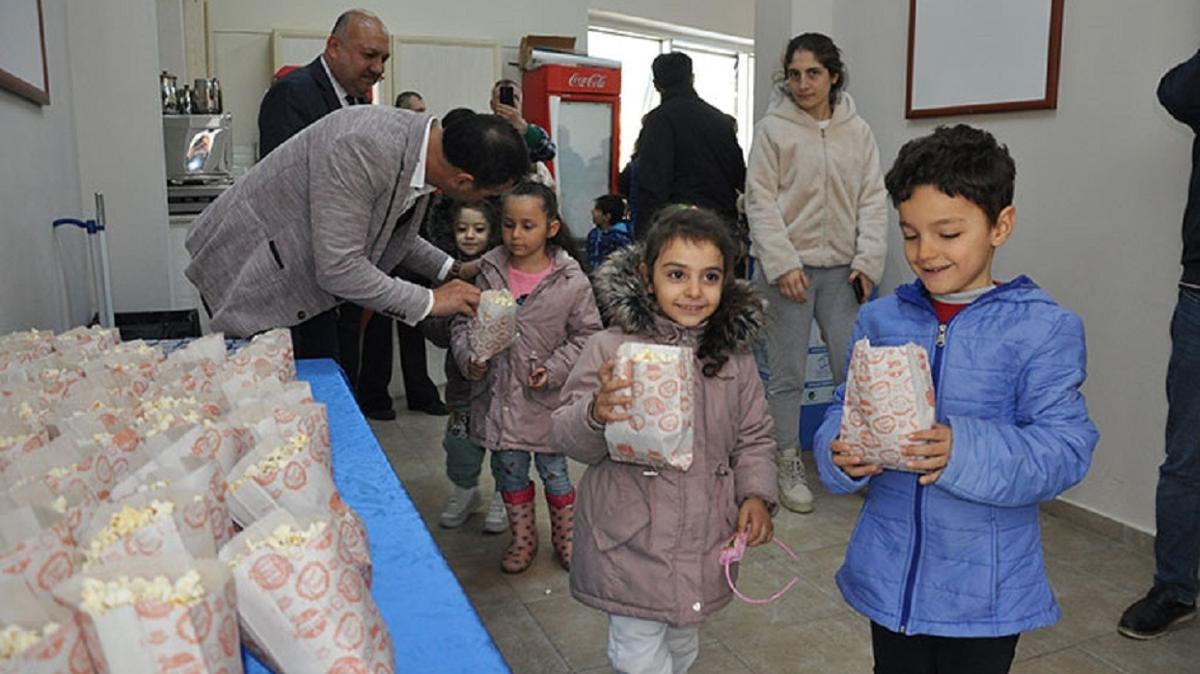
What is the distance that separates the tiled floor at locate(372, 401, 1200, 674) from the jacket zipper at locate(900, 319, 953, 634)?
32.9 inches

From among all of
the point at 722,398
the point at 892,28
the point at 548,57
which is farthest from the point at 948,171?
the point at 548,57

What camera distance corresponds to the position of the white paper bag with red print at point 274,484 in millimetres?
826

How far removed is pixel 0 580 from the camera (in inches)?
23.9

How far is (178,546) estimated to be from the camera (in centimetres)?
67

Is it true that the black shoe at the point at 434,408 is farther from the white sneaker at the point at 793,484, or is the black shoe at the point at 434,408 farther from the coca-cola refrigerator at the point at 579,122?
the coca-cola refrigerator at the point at 579,122

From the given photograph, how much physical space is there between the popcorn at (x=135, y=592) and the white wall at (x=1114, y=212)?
9.41 ft

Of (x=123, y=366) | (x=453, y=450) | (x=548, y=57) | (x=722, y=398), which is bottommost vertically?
(x=453, y=450)

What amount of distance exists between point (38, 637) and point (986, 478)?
45.1 inches

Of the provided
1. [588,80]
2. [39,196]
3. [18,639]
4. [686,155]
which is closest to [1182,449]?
[686,155]

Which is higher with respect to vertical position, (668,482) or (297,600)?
(297,600)

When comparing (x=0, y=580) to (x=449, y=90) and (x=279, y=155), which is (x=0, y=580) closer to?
(x=279, y=155)

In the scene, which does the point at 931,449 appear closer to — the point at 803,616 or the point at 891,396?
the point at 891,396

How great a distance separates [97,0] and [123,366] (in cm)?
271

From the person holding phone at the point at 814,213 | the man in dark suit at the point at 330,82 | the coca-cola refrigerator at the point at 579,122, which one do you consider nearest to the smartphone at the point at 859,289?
the person holding phone at the point at 814,213
